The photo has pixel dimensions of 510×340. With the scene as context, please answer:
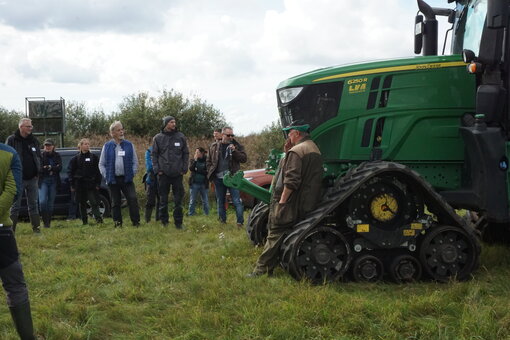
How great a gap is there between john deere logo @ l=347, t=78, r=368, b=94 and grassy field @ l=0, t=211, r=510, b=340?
200 cm

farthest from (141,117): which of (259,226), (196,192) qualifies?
(259,226)

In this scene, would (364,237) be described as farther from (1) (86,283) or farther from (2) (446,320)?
(1) (86,283)

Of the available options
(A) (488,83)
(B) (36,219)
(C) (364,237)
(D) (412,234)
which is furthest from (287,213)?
(B) (36,219)

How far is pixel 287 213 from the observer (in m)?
5.88

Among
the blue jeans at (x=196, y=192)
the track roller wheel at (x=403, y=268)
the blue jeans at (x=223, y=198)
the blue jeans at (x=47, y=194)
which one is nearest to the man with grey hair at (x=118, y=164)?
the blue jeans at (x=223, y=198)

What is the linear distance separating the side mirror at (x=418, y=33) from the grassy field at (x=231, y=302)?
262cm

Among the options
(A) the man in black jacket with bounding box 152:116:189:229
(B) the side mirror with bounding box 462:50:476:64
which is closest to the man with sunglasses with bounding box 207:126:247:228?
(A) the man in black jacket with bounding box 152:116:189:229

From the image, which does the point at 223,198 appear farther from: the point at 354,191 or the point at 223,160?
the point at 354,191

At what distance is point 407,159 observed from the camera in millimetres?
6043

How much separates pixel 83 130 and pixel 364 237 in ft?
79.6

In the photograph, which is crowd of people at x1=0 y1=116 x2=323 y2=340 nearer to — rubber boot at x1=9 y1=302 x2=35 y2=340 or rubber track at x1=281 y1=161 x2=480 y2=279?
rubber track at x1=281 y1=161 x2=480 y2=279

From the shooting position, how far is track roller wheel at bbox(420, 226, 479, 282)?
230 inches

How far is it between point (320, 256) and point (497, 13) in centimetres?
277

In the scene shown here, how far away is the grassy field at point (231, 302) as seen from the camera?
443cm
